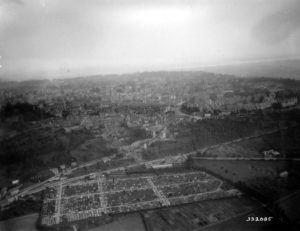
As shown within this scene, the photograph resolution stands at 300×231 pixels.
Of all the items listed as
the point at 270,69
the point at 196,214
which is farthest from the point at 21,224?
the point at 270,69

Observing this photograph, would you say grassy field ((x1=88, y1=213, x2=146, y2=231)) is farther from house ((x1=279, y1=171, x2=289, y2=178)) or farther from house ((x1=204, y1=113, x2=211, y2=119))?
house ((x1=204, y1=113, x2=211, y2=119))

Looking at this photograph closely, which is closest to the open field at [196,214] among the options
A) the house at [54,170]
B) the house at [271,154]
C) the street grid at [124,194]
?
the street grid at [124,194]

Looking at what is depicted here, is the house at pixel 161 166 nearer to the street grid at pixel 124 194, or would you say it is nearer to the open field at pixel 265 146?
the street grid at pixel 124 194

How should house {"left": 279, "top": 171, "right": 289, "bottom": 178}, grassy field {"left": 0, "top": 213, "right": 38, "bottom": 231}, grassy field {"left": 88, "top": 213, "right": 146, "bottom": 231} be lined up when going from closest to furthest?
grassy field {"left": 88, "top": 213, "right": 146, "bottom": 231}, grassy field {"left": 0, "top": 213, "right": 38, "bottom": 231}, house {"left": 279, "top": 171, "right": 289, "bottom": 178}

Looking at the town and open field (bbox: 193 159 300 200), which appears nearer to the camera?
open field (bbox: 193 159 300 200)

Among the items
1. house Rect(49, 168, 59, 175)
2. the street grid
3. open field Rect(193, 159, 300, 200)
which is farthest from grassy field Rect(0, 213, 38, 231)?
open field Rect(193, 159, 300, 200)

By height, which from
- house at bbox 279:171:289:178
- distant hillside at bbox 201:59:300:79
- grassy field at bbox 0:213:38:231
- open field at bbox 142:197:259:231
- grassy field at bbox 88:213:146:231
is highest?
distant hillside at bbox 201:59:300:79

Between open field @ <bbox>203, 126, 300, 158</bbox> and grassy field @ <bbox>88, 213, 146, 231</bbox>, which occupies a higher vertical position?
open field @ <bbox>203, 126, 300, 158</bbox>
